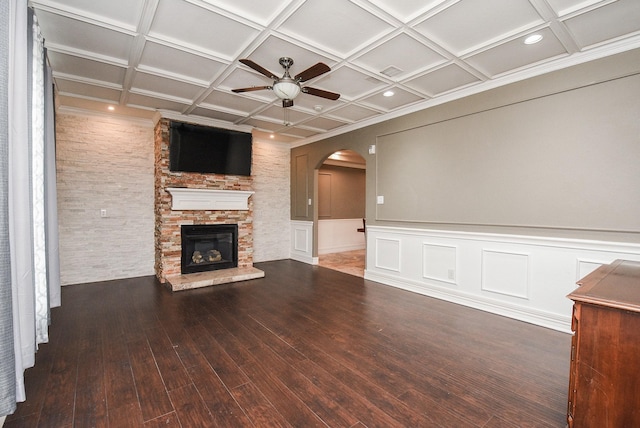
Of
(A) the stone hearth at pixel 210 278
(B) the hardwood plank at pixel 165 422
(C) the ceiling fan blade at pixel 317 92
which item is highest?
(C) the ceiling fan blade at pixel 317 92

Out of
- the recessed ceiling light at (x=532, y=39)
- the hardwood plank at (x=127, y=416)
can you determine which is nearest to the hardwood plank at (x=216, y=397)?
the hardwood plank at (x=127, y=416)

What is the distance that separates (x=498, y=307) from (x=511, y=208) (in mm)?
1210

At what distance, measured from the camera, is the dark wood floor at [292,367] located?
1.85 m

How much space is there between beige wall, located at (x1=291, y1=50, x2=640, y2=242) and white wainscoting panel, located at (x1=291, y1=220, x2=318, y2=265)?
2.25m

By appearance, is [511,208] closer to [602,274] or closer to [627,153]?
[627,153]

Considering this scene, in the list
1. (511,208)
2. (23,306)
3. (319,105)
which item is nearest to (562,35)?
(511,208)

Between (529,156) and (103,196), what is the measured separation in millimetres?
6265

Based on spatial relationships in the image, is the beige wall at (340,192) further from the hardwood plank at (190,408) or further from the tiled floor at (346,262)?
the hardwood plank at (190,408)

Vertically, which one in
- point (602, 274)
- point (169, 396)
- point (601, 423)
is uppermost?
point (602, 274)

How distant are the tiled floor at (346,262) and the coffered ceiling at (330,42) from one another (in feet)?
10.8

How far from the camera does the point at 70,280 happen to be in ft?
15.6

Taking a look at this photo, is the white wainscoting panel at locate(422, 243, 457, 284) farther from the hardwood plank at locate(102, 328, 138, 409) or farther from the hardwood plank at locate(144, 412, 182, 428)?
the hardwood plank at locate(102, 328, 138, 409)

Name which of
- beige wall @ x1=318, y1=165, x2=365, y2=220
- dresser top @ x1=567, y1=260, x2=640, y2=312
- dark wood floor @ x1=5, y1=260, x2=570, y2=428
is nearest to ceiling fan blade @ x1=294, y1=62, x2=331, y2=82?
dresser top @ x1=567, y1=260, x2=640, y2=312

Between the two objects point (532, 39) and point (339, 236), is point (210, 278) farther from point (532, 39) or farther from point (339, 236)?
point (532, 39)
